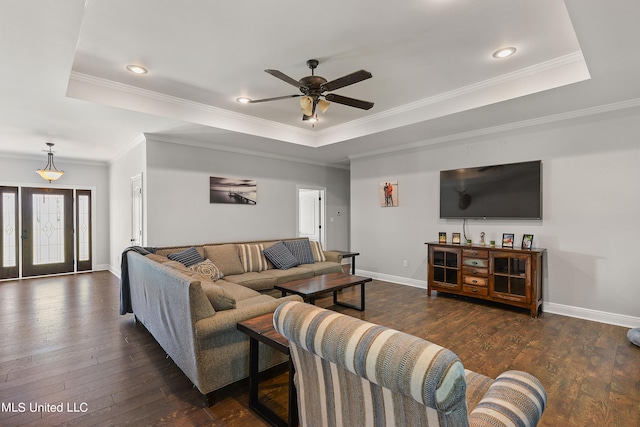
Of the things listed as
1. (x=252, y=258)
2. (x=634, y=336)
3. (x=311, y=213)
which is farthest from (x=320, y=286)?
(x=311, y=213)

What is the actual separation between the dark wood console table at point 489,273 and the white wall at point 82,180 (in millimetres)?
7348

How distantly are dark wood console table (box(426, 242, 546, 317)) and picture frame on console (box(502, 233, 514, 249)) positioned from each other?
0.28 meters

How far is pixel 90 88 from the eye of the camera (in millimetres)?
3340

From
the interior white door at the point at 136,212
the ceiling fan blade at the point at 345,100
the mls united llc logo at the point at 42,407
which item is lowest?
the mls united llc logo at the point at 42,407

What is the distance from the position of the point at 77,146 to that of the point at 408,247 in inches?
249

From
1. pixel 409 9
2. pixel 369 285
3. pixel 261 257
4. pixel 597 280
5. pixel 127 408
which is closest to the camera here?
pixel 127 408

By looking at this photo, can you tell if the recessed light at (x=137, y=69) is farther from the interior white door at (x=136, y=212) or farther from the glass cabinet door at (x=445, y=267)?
the glass cabinet door at (x=445, y=267)

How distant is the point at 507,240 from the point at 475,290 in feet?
2.72

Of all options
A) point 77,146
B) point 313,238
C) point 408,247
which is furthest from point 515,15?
point 77,146

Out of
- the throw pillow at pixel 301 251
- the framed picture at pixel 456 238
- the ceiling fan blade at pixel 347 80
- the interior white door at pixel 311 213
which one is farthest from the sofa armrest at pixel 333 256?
the ceiling fan blade at pixel 347 80

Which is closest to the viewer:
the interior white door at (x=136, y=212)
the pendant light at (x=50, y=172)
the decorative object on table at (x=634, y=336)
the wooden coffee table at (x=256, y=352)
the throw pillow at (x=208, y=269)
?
the wooden coffee table at (x=256, y=352)

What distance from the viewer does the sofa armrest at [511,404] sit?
1083 mm

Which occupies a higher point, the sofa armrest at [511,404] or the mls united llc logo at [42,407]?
the sofa armrest at [511,404]

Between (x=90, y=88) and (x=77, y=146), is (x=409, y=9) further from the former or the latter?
(x=77, y=146)
